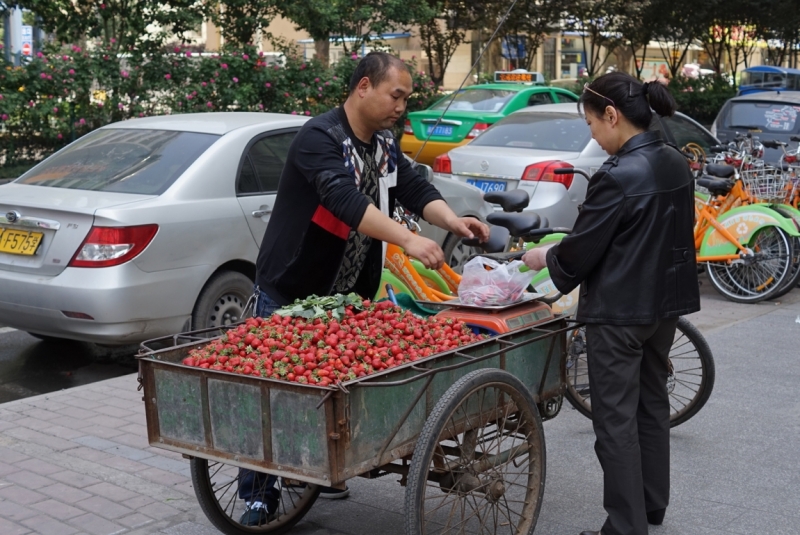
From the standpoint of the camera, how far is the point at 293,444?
3.24 metres

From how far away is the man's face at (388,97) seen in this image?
389 cm

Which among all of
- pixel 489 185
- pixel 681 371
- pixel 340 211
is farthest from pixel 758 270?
pixel 340 211

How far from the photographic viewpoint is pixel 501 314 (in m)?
4.13

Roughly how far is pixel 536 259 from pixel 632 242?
1.32 feet

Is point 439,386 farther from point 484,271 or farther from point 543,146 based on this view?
point 543,146

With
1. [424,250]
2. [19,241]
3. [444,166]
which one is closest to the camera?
[424,250]

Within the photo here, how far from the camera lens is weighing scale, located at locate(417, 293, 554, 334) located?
407 centimetres

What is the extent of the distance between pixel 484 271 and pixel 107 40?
10628 mm

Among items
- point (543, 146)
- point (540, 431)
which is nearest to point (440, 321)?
point (540, 431)

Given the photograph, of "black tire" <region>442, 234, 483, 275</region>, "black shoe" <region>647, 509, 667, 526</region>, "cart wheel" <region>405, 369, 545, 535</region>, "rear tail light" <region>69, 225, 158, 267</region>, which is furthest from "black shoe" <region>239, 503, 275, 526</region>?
"black tire" <region>442, 234, 483, 275</region>

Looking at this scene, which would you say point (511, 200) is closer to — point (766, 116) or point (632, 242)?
point (632, 242)

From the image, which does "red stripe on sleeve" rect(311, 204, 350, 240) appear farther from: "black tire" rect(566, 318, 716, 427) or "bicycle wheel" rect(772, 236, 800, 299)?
"bicycle wheel" rect(772, 236, 800, 299)

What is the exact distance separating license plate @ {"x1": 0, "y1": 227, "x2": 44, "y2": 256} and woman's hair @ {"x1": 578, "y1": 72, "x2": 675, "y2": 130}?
12.5ft

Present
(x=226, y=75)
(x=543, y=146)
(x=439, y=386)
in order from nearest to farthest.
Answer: (x=439, y=386) < (x=543, y=146) < (x=226, y=75)
